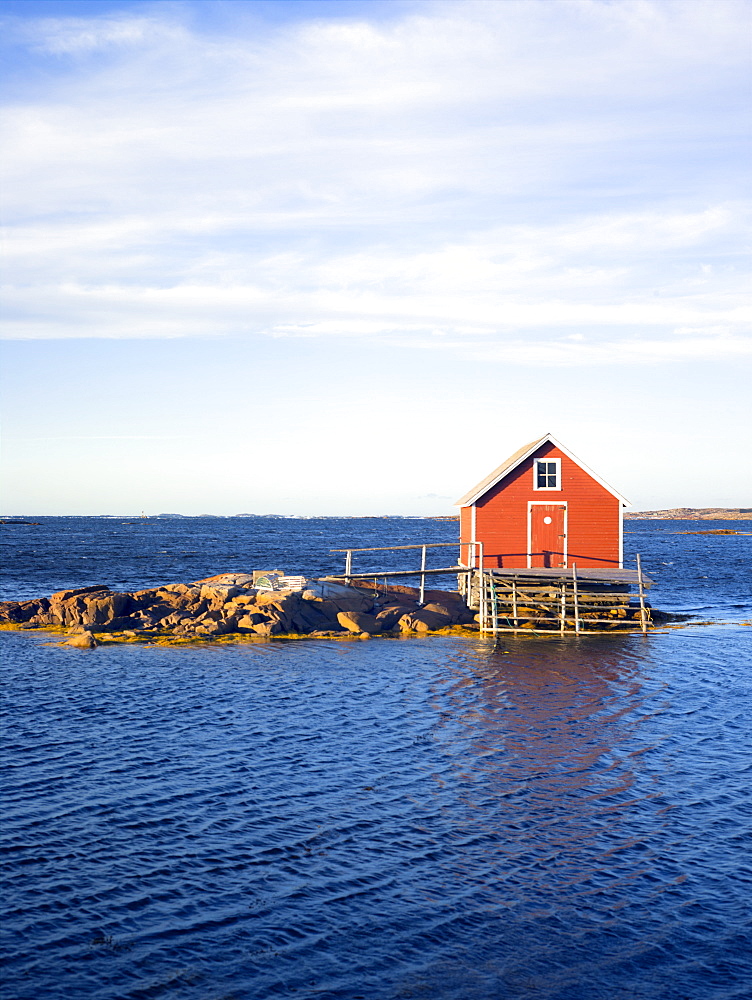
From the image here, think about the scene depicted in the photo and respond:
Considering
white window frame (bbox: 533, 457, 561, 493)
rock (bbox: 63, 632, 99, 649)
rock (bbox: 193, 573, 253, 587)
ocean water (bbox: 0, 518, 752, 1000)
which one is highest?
white window frame (bbox: 533, 457, 561, 493)

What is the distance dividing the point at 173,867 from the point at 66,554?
88712 mm

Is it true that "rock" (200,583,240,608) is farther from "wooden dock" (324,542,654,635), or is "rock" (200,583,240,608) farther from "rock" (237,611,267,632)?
"wooden dock" (324,542,654,635)

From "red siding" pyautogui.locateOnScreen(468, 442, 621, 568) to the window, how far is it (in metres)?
0.16

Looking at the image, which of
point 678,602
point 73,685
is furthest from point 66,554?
point 73,685

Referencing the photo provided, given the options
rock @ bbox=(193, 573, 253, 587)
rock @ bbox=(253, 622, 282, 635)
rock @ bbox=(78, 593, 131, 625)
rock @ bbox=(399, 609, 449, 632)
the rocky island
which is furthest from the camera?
rock @ bbox=(193, 573, 253, 587)

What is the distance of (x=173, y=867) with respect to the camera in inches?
456

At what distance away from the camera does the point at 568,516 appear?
35875mm

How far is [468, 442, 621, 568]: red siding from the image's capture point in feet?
117

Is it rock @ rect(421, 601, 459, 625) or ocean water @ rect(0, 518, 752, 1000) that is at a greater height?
rock @ rect(421, 601, 459, 625)

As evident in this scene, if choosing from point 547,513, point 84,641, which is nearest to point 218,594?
point 84,641

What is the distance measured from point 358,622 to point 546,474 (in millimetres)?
9711

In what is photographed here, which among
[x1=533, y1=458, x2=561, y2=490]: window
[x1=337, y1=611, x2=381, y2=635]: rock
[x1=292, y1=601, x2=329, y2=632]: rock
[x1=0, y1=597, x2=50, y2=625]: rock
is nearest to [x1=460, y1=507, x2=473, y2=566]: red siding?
[x1=533, y1=458, x2=561, y2=490]: window

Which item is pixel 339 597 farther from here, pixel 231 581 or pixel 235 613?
pixel 231 581

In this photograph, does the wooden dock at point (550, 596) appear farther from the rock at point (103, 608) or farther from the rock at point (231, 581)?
the rock at point (103, 608)
